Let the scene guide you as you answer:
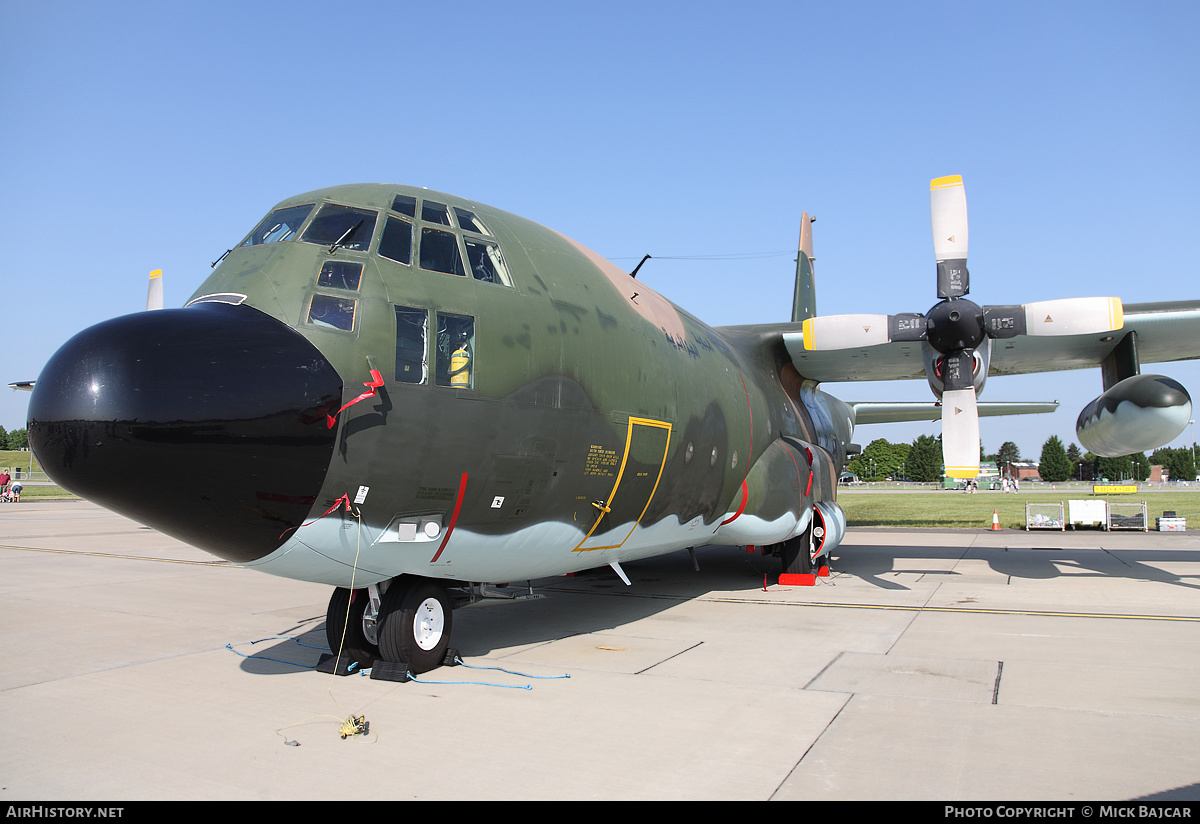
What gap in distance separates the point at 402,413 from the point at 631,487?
2.90m

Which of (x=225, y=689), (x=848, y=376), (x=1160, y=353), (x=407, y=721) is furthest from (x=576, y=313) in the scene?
(x=1160, y=353)

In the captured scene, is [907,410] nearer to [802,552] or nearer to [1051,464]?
[802,552]

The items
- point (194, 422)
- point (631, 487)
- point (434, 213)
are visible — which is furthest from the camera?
point (631, 487)

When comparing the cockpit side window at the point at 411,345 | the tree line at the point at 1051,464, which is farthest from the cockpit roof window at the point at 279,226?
the tree line at the point at 1051,464

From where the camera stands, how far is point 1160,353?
47.6 ft

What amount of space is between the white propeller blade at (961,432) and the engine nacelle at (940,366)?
0.86 feet

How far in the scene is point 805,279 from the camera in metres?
19.0

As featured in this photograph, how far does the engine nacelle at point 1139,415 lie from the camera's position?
34.4ft

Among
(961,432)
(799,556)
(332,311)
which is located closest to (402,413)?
(332,311)

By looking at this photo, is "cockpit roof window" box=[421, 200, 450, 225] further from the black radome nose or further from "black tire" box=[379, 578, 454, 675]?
"black tire" box=[379, 578, 454, 675]

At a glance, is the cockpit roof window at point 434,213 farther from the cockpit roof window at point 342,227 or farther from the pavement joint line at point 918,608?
the pavement joint line at point 918,608

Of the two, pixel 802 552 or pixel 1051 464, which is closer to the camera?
pixel 802 552

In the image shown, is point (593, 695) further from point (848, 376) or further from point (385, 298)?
point (848, 376)

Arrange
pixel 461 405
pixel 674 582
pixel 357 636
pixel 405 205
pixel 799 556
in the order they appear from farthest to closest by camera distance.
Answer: pixel 674 582
pixel 799 556
pixel 357 636
pixel 405 205
pixel 461 405
